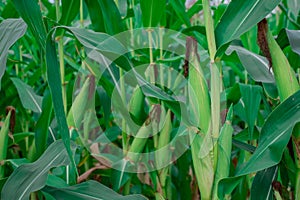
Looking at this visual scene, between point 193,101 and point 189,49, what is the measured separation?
8cm

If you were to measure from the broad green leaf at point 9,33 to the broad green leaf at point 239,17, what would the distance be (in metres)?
0.32

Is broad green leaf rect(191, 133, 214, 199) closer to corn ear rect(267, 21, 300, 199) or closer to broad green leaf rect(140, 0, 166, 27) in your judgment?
corn ear rect(267, 21, 300, 199)

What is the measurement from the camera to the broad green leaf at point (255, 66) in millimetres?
767

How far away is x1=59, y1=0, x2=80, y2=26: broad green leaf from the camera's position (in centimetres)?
77

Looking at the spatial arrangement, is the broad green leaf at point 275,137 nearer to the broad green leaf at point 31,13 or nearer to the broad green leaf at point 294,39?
the broad green leaf at point 294,39

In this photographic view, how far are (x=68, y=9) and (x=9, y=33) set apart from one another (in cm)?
12

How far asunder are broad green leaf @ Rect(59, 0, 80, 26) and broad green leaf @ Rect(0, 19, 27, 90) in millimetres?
79

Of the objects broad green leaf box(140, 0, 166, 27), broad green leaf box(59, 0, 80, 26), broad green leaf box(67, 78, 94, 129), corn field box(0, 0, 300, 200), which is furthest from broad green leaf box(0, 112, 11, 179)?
broad green leaf box(140, 0, 166, 27)

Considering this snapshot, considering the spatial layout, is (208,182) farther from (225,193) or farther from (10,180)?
(10,180)

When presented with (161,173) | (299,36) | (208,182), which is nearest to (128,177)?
(161,173)

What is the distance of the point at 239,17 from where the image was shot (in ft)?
2.15

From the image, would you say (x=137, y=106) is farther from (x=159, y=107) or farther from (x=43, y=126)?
(x=43, y=126)

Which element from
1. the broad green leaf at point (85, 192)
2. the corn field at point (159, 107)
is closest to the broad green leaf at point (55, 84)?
the corn field at point (159, 107)

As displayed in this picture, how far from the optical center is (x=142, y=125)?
0.87 m
